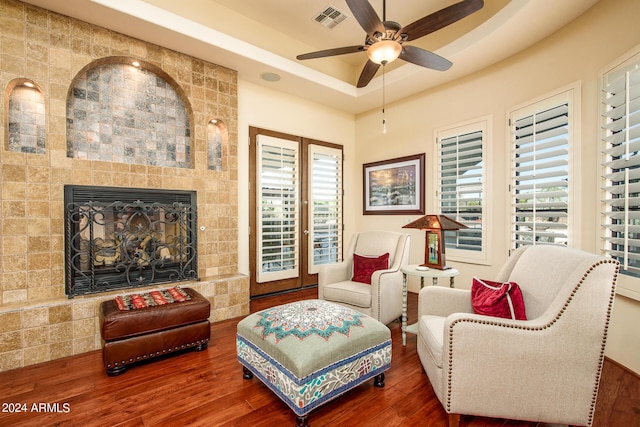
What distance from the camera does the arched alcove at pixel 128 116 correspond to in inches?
115

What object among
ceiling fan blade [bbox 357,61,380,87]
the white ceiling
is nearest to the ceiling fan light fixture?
ceiling fan blade [bbox 357,61,380,87]

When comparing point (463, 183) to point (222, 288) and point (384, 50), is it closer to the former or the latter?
point (384, 50)

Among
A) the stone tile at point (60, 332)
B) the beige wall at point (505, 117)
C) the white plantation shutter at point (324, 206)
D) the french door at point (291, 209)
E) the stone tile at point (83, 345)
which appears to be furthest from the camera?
the white plantation shutter at point (324, 206)

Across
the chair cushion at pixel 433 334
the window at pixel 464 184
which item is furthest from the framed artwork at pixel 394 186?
the chair cushion at pixel 433 334

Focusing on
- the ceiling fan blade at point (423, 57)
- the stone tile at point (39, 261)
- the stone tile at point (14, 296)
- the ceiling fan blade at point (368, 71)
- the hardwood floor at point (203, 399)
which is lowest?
the hardwood floor at point (203, 399)

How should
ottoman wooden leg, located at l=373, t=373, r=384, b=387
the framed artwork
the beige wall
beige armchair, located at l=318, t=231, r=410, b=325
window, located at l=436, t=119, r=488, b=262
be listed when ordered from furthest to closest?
the framed artwork, window, located at l=436, t=119, r=488, b=262, beige armchair, located at l=318, t=231, r=410, b=325, the beige wall, ottoman wooden leg, located at l=373, t=373, r=384, b=387

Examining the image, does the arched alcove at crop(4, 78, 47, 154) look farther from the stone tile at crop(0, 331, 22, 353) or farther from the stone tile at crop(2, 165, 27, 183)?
the stone tile at crop(0, 331, 22, 353)

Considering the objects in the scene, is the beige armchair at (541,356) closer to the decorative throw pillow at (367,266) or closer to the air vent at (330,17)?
the decorative throw pillow at (367,266)

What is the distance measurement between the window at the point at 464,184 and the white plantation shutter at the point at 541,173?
0.41 m

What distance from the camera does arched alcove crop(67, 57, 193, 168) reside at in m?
2.92

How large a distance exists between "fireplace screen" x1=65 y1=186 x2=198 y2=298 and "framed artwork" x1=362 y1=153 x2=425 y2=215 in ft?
9.35

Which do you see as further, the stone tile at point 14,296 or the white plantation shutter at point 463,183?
the white plantation shutter at point 463,183

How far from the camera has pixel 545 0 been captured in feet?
7.92

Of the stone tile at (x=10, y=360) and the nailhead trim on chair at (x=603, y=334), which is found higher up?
the nailhead trim on chair at (x=603, y=334)
